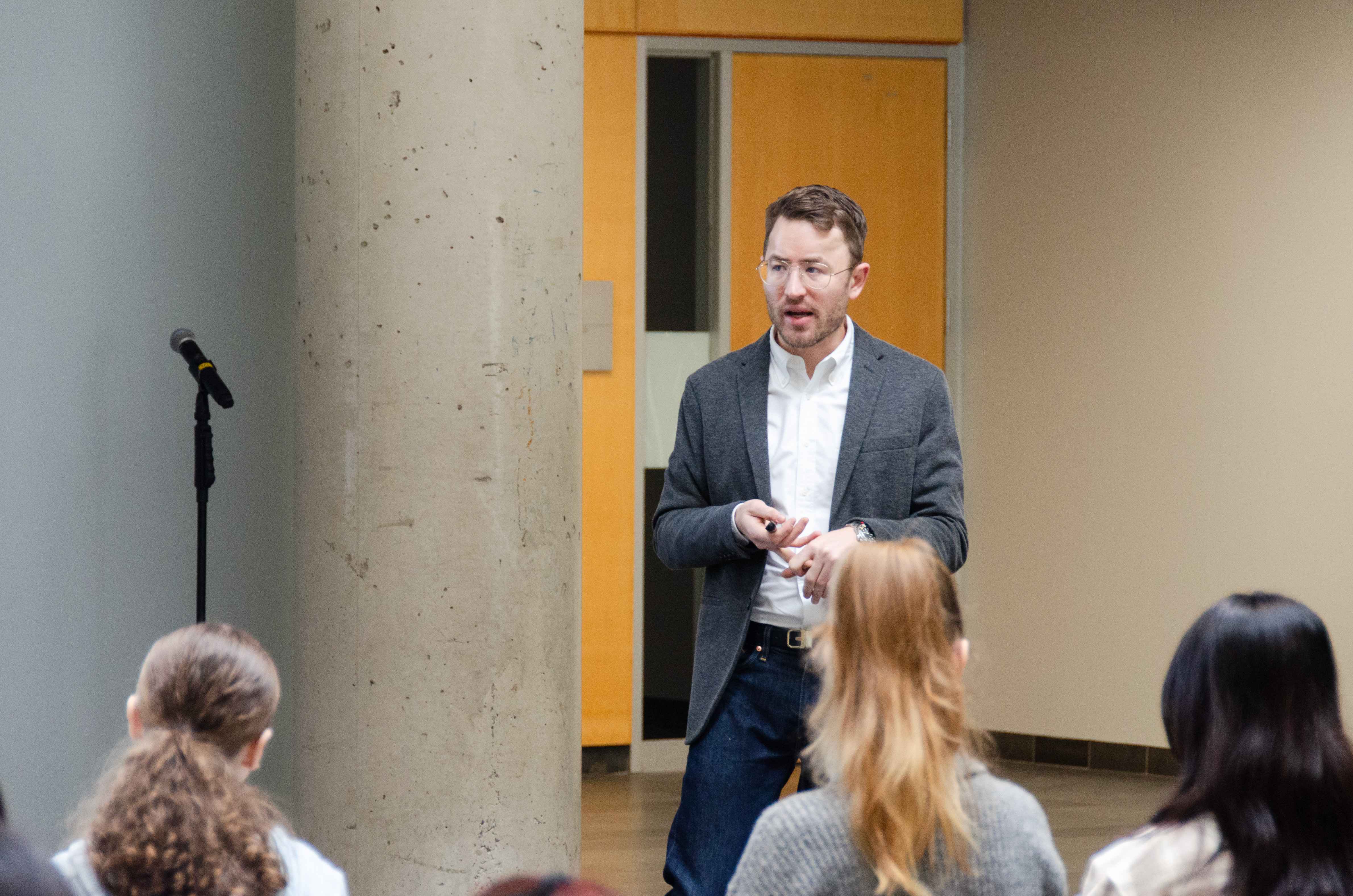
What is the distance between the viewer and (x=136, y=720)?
170cm

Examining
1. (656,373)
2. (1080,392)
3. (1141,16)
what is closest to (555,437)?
(656,373)

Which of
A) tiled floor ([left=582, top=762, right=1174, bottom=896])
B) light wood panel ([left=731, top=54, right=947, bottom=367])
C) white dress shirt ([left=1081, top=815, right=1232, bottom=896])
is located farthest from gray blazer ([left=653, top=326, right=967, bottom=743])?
light wood panel ([left=731, top=54, right=947, bottom=367])

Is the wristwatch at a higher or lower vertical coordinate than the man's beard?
lower

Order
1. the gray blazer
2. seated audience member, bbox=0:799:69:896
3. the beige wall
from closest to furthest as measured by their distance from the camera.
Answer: seated audience member, bbox=0:799:69:896 → the gray blazer → the beige wall

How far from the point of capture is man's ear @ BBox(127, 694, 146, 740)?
5.48 feet

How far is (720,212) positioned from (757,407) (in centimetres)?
331

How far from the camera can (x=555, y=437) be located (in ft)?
9.75

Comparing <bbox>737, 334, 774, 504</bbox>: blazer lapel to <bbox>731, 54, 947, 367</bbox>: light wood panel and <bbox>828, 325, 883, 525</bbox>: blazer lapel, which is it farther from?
<bbox>731, 54, 947, 367</bbox>: light wood panel

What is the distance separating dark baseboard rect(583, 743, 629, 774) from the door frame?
3cm

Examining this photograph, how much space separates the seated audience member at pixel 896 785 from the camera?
1.51 m

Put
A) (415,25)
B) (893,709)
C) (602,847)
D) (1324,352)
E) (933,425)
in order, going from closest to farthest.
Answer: (893,709) → (933,425) → (415,25) → (602,847) → (1324,352)

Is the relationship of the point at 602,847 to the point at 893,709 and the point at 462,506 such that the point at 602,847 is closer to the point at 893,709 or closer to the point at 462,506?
the point at 462,506

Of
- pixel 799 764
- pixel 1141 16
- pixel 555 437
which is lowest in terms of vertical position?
pixel 799 764

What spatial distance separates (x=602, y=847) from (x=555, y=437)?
196 cm
